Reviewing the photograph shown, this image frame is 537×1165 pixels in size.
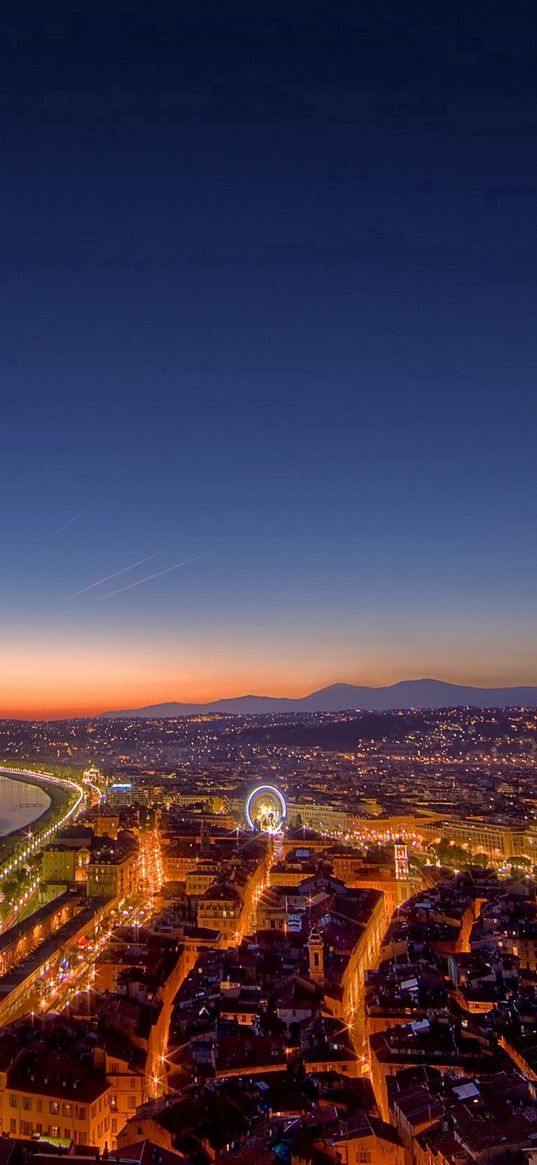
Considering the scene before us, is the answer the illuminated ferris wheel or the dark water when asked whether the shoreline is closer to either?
the dark water

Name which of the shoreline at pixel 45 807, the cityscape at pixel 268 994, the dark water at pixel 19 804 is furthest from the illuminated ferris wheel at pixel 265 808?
the dark water at pixel 19 804

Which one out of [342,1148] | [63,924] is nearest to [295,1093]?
[342,1148]

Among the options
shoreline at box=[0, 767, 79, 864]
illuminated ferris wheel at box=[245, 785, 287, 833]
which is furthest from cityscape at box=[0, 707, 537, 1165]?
illuminated ferris wheel at box=[245, 785, 287, 833]

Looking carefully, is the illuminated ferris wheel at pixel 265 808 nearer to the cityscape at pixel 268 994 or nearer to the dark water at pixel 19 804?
the cityscape at pixel 268 994

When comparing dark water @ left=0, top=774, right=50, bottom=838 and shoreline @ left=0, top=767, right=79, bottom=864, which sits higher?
shoreline @ left=0, top=767, right=79, bottom=864

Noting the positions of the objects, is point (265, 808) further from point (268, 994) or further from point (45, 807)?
point (268, 994)

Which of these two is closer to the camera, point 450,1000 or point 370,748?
point 450,1000

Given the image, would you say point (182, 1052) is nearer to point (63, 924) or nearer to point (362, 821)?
point (63, 924)
